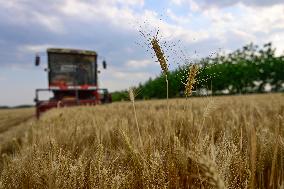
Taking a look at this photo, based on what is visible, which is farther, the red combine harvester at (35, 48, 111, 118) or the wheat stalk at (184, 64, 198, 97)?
the red combine harvester at (35, 48, 111, 118)

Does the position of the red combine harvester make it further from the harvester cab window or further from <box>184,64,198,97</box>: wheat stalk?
<box>184,64,198,97</box>: wheat stalk

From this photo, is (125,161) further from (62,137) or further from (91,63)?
(91,63)

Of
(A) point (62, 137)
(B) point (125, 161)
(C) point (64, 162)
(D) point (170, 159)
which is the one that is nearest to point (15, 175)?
(C) point (64, 162)

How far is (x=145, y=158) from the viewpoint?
1422 millimetres

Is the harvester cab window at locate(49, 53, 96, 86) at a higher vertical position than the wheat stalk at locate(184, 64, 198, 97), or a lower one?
higher

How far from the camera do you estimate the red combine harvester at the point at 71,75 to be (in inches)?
604

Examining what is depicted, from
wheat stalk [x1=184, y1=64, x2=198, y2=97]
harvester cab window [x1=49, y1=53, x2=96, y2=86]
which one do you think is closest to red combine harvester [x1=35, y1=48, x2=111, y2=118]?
harvester cab window [x1=49, y1=53, x2=96, y2=86]

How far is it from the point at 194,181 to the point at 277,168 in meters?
0.38

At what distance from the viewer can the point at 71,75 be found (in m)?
15.7

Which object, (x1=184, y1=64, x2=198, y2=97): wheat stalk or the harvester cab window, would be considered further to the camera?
the harvester cab window

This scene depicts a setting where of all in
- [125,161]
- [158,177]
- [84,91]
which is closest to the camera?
[158,177]

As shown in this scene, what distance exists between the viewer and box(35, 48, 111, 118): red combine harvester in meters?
15.3

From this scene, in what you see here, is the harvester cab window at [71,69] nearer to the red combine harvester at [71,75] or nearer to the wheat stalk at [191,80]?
the red combine harvester at [71,75]

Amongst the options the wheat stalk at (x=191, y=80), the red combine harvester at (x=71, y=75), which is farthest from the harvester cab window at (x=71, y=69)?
the wheat stalk at (x=191, y=80)
